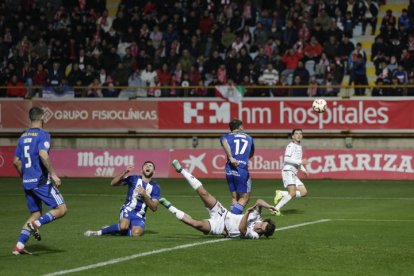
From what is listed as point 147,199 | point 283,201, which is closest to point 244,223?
point 147,199

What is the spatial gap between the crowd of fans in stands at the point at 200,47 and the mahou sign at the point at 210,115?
0.45m

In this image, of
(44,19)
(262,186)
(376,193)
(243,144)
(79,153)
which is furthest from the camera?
(44,19)

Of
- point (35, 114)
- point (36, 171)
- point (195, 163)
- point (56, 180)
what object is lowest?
point (195, 163)

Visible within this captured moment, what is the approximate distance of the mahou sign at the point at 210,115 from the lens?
3544 centimetres

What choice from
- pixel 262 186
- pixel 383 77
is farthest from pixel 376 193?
Result: pixel 383 77

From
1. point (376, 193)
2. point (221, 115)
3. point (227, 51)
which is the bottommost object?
point (376, 193)

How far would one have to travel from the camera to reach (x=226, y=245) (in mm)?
15320

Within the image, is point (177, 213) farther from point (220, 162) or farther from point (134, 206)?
point (220, 162)

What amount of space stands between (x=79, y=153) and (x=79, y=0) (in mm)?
9074

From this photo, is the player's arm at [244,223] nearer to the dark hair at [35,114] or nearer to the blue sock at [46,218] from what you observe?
the blue sock at [46,218]

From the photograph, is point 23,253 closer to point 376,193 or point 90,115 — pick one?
point 376,193

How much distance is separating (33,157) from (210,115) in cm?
2307

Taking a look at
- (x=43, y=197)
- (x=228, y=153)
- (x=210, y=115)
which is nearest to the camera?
(x=43, y=197)

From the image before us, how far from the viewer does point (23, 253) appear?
46.6 ft
